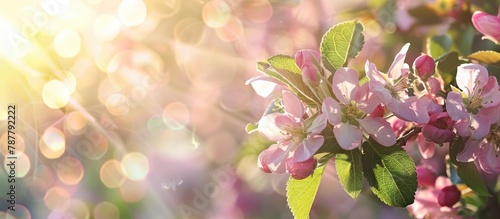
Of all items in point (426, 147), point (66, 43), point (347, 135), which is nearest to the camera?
point (347, 135)

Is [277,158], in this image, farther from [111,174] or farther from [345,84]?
[111,174]

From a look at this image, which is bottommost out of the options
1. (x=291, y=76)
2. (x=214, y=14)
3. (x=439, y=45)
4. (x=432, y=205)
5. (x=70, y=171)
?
(x=432, y=205)

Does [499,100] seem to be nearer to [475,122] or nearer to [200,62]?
[475,122]

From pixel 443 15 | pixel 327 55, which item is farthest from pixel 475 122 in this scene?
pixel 443 15

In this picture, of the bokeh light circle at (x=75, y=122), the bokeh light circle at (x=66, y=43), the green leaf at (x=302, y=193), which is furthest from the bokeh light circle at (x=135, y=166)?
the green leaf at (x=302, y=193)

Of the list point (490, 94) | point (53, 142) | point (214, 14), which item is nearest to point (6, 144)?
point (53, 142)

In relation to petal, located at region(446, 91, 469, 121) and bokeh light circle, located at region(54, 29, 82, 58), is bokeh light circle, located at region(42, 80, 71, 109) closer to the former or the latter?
bokeh light circle, located at region(54, 29, 82, 58)
